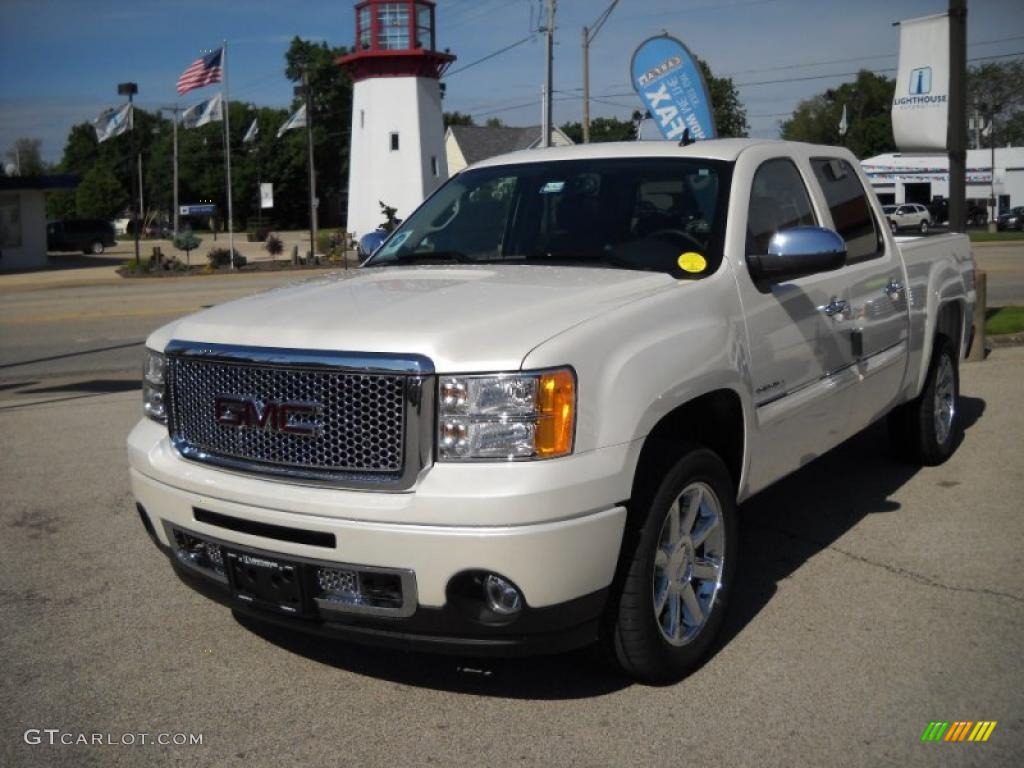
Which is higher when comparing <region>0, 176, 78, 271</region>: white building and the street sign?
the street sign

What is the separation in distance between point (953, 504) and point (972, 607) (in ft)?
5.44

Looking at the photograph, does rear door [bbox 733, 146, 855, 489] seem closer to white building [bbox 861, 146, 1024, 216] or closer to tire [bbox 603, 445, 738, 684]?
tire [bbox 603, 445, 738, 684]

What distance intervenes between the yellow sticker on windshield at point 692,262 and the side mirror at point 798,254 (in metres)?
0.24

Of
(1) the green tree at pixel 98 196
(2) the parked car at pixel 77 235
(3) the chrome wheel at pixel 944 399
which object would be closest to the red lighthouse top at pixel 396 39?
(2) the parked car at pixel 77 235

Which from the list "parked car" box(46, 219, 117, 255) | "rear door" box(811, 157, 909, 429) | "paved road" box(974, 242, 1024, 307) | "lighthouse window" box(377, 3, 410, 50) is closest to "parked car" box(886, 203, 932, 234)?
"paved road" box(974, 242, 1024, 307)

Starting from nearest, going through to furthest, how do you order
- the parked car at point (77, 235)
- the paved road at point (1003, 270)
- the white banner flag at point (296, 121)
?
the paved road at point (1003, 270), the white banner flag at point (296, 121), the parked car at point (77, 235)

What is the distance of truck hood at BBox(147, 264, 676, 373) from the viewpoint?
137 inches

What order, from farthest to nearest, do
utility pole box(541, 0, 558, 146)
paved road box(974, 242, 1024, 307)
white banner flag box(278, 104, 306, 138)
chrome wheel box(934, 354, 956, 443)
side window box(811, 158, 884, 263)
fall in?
1. white banner flag box(278, 104, 306, 138)
2. utility pole box(541, 0, 558, 146)
3. paved road box(974, 242, 1024, 307)
4. chrome wheel box(934, 354, 956, 443)
5. side window box(811, 158, 884, 263)

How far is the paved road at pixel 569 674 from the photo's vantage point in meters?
3.55

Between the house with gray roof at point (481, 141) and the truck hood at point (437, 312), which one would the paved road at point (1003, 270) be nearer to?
→ the truck hood at point (437, 312)

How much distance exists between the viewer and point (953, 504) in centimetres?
621

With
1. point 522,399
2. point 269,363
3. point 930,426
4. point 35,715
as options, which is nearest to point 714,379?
point 522,399

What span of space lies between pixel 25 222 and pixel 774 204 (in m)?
43.4

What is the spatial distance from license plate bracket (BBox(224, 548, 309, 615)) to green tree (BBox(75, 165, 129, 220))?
331 feet
